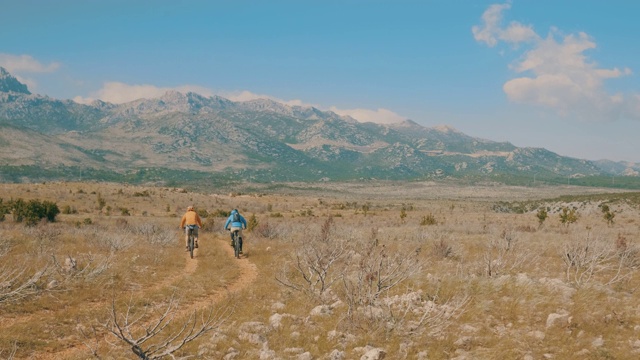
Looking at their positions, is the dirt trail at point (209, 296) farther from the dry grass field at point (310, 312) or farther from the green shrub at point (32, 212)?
the green shrub at point (32, 212)

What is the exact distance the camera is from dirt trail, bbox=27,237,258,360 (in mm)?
7098

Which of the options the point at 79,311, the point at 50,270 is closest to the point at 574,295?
the point at 79,311

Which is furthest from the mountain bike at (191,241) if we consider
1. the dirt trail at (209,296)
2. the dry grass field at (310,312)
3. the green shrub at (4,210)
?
the green shrub at (4,210)

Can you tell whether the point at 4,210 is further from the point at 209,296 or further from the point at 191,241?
the point at 209,296

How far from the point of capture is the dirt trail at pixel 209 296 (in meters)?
7.10

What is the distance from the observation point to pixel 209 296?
11.2 metres

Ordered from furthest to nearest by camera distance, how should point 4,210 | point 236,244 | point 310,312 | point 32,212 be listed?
point 4,210 < point 32,212 < point 236,244 < point 310,312

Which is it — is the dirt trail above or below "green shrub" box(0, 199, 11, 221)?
above

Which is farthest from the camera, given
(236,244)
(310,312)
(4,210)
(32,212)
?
(4,210)

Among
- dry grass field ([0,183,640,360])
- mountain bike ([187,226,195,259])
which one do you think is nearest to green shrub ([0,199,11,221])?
dry grass field ([0,183,640,360])

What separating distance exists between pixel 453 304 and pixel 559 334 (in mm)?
2016

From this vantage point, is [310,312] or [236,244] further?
[236,244]

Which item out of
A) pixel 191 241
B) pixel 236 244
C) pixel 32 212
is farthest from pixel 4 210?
pixel 236 244

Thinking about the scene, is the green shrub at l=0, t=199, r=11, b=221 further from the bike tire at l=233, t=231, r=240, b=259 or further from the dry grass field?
the bike tire at l=233, t=231, r=240, b=259
